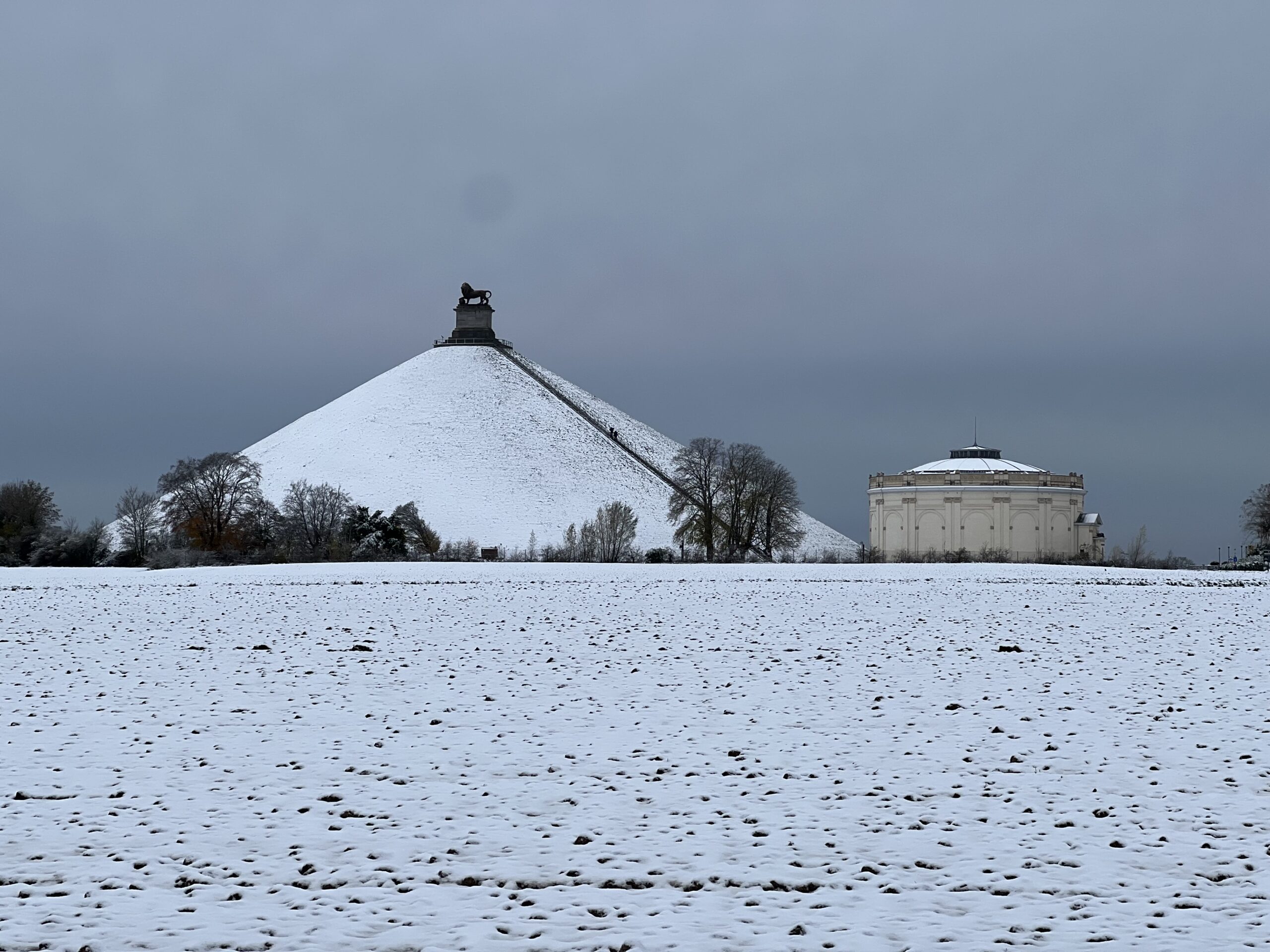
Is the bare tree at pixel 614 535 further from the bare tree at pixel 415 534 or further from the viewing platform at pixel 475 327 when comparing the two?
the viewing platform at pixel 475 327

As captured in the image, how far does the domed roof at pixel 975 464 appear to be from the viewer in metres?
87.2

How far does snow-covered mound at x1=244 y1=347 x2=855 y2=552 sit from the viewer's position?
3907 inches

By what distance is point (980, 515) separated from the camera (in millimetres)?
84438

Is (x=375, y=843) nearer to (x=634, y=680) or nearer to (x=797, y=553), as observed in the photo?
(x=634, y=680)

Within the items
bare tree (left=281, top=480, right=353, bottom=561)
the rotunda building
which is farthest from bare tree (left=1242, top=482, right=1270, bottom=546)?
bare tree (left=281, top=480, right=353, bottom=561)

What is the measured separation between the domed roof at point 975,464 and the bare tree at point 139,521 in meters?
50.6

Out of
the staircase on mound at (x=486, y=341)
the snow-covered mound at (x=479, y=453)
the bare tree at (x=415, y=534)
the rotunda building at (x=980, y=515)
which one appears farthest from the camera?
the staircase on mound at (x=486, y=341)

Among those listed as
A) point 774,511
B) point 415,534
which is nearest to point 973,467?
point 774,511

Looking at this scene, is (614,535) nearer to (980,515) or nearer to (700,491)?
(700,491)

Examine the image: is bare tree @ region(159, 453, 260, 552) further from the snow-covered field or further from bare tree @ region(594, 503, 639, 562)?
the snow-covered field

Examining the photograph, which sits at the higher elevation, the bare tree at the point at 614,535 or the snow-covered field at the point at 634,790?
the bare tree at the point at 614,535

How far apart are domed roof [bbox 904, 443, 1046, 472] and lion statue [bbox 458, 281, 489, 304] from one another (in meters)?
62.9

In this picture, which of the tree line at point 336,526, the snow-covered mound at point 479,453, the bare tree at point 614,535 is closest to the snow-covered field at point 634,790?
the tree line at point 336,526

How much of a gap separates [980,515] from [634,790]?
7759 centimetres
